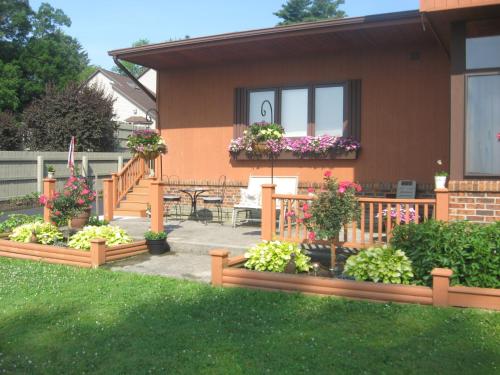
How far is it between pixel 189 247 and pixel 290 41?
14.0ft

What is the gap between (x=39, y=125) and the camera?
20.5 m

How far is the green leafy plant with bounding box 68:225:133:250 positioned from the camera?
7820mm

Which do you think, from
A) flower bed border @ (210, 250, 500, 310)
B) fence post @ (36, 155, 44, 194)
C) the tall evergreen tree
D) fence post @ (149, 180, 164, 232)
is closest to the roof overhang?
fence post @ (149, 180, 164, 232)

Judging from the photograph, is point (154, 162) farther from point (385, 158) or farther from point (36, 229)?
point (385, 158)

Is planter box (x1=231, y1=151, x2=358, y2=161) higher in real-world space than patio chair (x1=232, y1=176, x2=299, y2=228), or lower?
higher

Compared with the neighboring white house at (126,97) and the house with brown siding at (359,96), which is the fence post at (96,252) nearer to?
the house with brown siding at (359,96)

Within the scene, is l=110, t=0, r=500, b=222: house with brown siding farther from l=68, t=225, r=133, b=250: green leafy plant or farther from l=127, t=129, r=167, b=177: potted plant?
l=68, t=225, r=133, b=250: green leafy plant

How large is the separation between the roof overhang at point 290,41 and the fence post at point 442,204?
112 inches

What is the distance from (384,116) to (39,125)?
1536 centimetres

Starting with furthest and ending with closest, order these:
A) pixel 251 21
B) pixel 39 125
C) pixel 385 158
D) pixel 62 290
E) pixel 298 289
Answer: pixel 251 21, pixel 39 125, pixel 385 158, pixel 62 290, pixel 298 289

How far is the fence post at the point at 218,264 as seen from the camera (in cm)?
596

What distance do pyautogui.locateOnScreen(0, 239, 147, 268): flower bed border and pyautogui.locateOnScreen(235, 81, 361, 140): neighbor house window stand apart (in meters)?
4.04

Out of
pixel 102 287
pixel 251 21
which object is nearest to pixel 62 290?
pixel 102 287

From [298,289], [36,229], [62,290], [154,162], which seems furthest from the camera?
[154,162]
